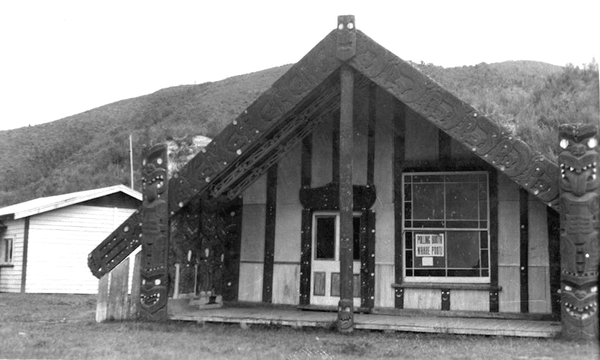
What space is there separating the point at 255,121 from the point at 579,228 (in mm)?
5490

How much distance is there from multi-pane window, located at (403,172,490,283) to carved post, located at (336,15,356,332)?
7.91ft

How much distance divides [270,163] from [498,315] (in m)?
5.26

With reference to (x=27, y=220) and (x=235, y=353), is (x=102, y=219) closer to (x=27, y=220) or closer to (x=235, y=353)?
(x=27, y=220)

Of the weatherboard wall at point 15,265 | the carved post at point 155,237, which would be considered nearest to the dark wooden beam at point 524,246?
the carved post at point 155,237

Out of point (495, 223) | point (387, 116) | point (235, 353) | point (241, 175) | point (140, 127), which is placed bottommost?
point (235, 353)

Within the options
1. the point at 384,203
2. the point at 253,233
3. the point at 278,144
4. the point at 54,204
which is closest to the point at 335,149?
the point at 278,144

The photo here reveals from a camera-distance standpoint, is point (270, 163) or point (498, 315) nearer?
point (498, 315)

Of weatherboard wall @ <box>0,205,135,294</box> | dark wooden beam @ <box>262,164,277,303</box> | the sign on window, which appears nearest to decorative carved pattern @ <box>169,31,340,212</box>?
dark wooden beam @ <box>262,164,277,303</box>

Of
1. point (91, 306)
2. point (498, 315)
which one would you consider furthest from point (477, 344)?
point (91, 306)

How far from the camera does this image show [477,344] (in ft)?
33.2

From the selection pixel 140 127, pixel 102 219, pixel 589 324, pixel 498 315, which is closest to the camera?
pixel 589 324

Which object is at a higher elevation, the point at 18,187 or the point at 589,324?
the point at 18,187

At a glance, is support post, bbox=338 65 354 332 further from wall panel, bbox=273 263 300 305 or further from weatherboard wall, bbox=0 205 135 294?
weatherboard wall, bbox=0 205 135 294

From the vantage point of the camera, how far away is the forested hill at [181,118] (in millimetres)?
29578
